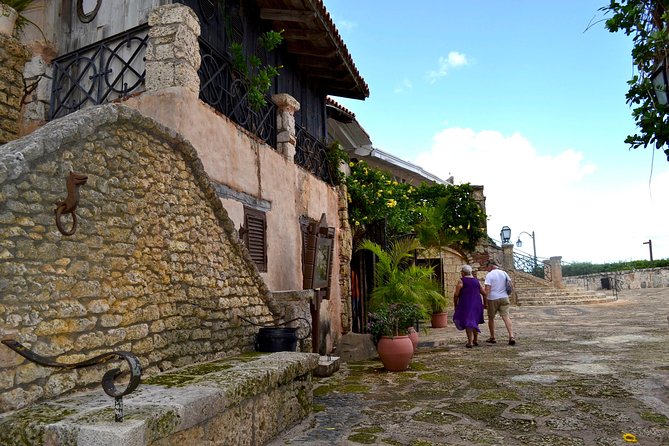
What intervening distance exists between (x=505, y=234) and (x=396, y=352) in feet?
54.2

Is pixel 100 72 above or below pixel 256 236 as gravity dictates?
above

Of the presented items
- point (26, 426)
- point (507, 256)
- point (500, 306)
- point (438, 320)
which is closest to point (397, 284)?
point (500, 306)

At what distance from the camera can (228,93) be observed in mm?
6867

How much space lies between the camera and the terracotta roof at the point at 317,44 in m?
8.02

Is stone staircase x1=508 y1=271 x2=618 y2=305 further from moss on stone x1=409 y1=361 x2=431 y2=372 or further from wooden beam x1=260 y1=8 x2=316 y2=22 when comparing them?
wooden beam x1=260 y1=8 x2=316 y2=22

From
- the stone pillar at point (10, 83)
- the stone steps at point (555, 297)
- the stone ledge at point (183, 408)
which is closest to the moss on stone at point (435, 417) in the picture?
the stone ledge at point (183, 408)

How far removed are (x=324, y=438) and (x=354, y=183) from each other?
7903 mm

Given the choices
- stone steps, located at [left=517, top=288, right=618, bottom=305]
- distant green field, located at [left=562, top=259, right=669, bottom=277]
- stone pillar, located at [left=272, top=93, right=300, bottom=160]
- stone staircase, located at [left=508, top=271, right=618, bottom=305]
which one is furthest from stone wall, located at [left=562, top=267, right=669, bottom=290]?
stone pillar, located at [left=272, top=93, right=300, bottom=160]

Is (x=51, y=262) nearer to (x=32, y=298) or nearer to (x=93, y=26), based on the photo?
(x=32, y=298)

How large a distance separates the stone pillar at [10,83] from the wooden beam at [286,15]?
3593 mm

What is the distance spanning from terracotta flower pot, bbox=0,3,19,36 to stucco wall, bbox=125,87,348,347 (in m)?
1.77

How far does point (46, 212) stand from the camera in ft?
10.7

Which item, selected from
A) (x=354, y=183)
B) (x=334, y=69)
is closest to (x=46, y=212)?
(x=334, y=69)

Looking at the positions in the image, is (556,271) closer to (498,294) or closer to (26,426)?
(498,294)
